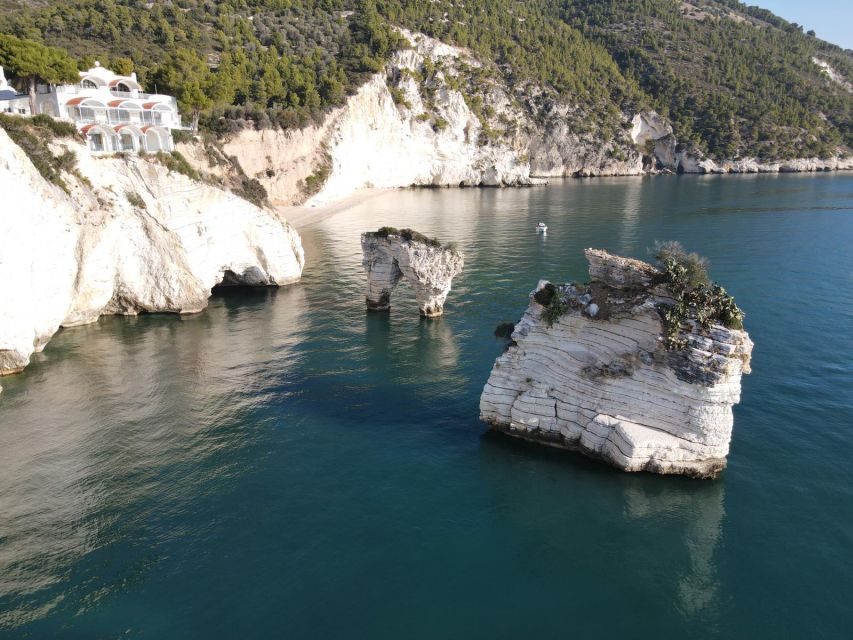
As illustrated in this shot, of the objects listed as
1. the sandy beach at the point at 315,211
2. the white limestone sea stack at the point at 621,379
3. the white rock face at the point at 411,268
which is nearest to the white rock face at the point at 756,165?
the sandy beach at the point at 315,211

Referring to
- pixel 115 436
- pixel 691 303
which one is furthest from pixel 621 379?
pixel 115 436

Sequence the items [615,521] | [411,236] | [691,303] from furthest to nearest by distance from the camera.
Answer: [411,236] → [691,303] → [615,521]

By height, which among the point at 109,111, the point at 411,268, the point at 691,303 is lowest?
the point at 411,268

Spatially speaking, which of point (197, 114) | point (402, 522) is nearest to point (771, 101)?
point (197, 114)

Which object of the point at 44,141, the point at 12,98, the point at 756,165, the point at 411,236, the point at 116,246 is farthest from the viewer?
the point at 756,165

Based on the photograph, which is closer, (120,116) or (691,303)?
(691,303)

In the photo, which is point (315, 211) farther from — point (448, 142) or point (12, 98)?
point (448, 142)

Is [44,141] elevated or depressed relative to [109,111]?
depressed

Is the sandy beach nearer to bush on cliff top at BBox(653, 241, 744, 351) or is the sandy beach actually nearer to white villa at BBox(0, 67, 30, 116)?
white villa at BBox(0, 67, 30, 116)
